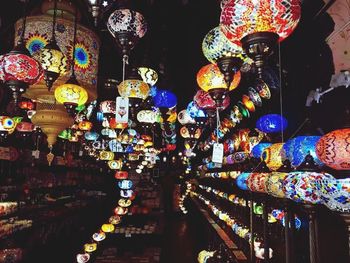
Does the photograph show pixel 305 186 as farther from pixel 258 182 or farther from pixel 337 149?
pixel 258 182

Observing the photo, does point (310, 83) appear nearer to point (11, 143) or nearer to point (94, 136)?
point (94, 136)

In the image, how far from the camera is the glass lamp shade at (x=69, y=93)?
10.7 feet

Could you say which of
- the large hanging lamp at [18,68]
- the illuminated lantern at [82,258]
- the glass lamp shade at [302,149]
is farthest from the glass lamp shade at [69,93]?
the illuminated lantern at [82,258]

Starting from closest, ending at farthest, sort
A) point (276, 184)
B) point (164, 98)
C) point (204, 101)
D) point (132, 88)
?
point (276, 184) → point (204, 101) → point (132, 88) → point (164, 98)

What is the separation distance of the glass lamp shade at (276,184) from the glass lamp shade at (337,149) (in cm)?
33

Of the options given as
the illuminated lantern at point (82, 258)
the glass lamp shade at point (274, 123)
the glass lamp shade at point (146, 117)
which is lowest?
the illuminated lantern at point (82, 258)

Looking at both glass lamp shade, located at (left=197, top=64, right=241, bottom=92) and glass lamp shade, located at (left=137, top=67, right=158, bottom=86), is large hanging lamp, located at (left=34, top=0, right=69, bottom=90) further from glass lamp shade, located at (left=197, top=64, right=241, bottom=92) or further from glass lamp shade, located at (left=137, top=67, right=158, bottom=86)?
glass lamp shade, located at (left=197, top=64, right=241, bottom=92)

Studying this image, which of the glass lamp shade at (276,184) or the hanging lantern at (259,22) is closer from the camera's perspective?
the hanging lantern at (259,22)

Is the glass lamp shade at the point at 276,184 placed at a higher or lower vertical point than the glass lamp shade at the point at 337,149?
lower

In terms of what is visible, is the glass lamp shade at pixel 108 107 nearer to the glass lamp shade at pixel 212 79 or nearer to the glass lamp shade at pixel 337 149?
the glass lamp shade at pixel 212 79

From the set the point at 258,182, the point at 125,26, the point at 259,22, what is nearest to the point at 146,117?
the point at 125,26

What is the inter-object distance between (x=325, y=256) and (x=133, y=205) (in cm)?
1060

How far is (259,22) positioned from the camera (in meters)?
1.42

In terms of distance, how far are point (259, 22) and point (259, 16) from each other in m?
0.02
